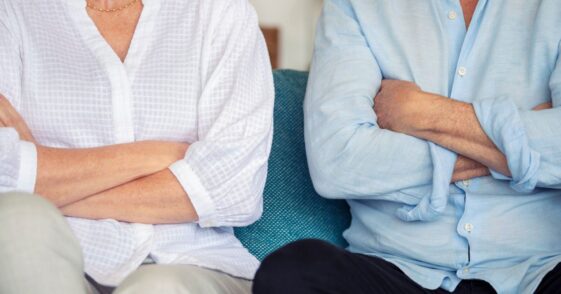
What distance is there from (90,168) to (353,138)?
0.47 metres

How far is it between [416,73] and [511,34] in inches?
7.6

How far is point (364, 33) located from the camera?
1.60 metres

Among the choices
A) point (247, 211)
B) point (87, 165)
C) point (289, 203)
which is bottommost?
point (289, 203)

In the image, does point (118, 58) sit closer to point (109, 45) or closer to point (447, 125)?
point (109, 45)

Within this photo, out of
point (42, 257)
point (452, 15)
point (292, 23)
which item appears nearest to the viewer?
point (42, 257)

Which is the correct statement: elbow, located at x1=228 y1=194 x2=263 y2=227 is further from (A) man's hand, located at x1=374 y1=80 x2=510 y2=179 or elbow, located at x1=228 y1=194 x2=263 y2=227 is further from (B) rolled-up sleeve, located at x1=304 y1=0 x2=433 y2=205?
(A) man's hand, located at x1=374 y1=80 x2=510 y2=179

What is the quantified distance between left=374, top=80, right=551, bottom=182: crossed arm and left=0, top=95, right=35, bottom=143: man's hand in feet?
2.15

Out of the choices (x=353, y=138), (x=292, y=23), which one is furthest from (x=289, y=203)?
(x=292, y=23)

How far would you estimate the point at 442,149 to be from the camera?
4.69 feet

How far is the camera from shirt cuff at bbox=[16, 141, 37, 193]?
1.34 m

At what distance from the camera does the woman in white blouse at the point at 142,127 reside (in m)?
1.35

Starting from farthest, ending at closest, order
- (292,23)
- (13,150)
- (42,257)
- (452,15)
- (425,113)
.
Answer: (292,23), (452,15), (425,113), (13,150), (42,257)

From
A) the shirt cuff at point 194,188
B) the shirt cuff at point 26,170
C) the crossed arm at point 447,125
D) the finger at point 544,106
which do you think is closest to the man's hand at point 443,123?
the crossed arm at point 447,125

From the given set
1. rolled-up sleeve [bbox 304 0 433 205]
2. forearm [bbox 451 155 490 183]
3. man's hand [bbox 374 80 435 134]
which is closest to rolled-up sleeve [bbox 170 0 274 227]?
rolled-up sleeve [bbox 304 0 433 205]
